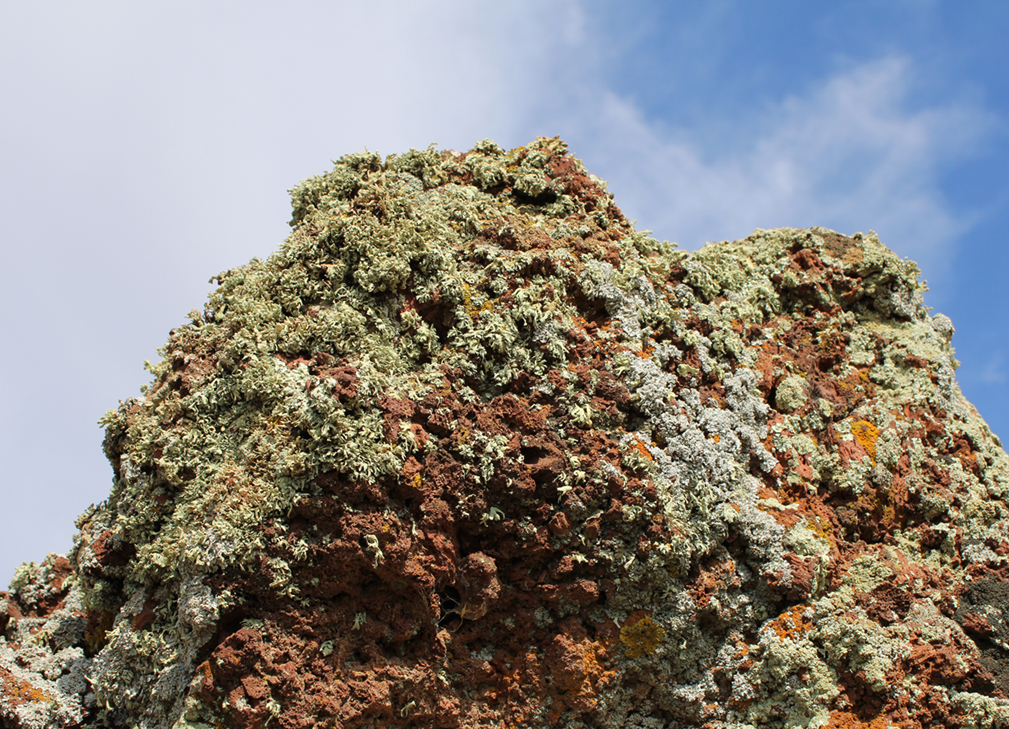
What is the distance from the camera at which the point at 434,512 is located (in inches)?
187

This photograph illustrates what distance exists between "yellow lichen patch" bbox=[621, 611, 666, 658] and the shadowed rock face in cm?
2

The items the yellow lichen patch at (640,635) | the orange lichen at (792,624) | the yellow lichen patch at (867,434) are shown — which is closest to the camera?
the yellow lichen patch at (640,635)

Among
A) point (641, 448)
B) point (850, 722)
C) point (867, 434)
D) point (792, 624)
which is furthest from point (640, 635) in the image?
point (867, 434)

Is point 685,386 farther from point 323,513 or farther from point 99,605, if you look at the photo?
point 99,605

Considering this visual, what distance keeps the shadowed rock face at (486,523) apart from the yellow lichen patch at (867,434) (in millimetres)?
38

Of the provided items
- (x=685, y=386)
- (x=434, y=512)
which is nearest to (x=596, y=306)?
(x=685, y=386)

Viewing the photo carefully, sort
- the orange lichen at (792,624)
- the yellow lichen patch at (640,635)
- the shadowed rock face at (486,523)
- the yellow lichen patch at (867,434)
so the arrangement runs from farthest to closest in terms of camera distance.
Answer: the yellow lichen patch at (867,434) → the orange lichen at (792,624) → the yellow lichen patch at (640,635) → the shadowed rock face at (486,523)

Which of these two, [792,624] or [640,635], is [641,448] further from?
[792,624]

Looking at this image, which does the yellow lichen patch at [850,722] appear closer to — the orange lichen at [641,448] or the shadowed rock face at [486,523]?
the shadowed rock face at [486,523]

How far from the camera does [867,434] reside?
20.9 feet

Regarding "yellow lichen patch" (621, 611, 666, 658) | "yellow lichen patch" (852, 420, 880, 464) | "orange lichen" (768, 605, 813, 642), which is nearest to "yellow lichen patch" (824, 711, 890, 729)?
"orange lichen" (768, 605, 813, 642)

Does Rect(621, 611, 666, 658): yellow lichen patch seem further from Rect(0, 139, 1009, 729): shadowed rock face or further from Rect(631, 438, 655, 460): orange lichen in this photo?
Rect(631, 438, 655, 460): orange lichen

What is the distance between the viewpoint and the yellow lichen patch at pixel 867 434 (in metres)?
6.27

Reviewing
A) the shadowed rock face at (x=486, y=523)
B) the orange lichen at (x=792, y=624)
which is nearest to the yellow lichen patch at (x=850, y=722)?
the shadowed rock face at (x=486, y=523)
